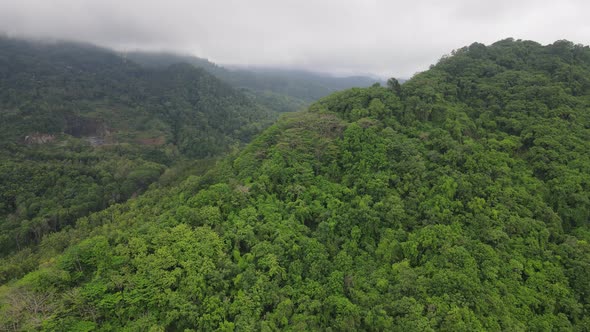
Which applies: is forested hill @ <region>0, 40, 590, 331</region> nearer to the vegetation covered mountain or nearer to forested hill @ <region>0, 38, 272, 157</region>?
the vegetation covered mountain

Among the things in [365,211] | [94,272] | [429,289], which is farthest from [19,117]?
[429,289]

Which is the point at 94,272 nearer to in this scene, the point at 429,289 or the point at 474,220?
the point at 429,289

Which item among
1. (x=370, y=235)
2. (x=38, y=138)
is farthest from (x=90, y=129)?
(x=370, y=235)

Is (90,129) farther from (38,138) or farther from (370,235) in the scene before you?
(370,235)

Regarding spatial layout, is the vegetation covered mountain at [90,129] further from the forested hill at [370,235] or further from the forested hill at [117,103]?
the forested hill at [370,235]

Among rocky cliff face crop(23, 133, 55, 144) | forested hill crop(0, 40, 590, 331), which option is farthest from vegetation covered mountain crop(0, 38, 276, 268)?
forested hill crop(0, 40, 590, 331)

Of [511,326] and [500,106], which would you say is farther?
[500,106]
